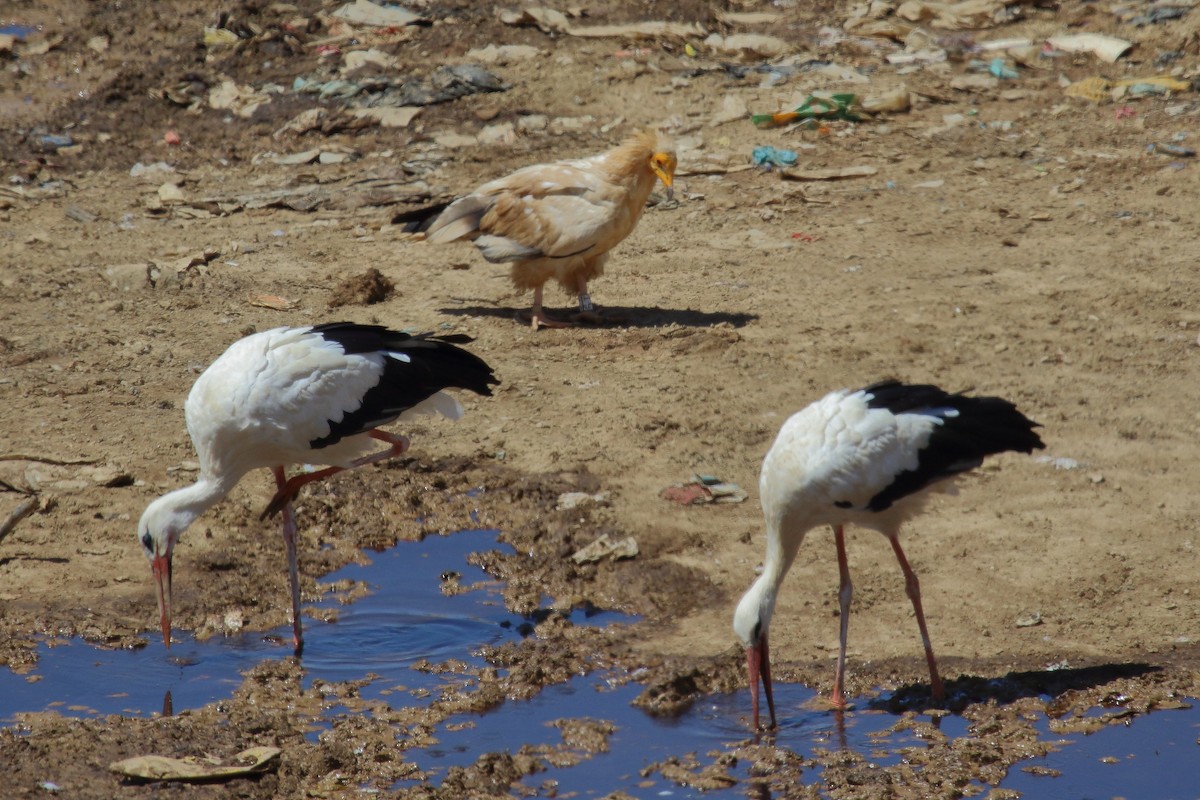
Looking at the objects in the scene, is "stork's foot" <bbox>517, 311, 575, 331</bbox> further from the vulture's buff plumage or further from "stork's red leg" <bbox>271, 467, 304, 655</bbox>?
"stork's red leg" <bbox>271, 467, 304, 655</bbox>

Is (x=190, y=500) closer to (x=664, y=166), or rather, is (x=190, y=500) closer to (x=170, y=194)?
(x=664, y=166)

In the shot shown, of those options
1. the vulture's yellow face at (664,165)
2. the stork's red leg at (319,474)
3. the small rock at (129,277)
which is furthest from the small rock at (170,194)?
the stork's red leg at (319,474)

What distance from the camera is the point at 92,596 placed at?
639cm

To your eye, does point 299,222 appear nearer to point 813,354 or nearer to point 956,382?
point 813,354

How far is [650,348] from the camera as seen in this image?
8836mm

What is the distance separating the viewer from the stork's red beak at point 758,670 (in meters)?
5.30

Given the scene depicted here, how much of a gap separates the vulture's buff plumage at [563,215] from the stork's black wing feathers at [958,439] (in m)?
4.06

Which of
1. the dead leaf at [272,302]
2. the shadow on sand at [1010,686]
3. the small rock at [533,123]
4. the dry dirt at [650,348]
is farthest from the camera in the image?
the small rock at [533,123]

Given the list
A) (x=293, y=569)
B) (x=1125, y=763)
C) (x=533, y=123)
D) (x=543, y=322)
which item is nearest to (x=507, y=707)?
(x=293, y=569)

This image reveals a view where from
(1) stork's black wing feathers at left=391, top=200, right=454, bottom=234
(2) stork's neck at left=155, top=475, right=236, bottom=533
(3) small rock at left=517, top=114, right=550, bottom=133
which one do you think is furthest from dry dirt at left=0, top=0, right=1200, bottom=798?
(2) stork's neck at left=155, top=475, right=236, bottom=533

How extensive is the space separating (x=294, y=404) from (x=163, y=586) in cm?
94

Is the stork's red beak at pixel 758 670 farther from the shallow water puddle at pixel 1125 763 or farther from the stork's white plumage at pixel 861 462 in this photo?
the shallow water puddle at pixel 1125 763

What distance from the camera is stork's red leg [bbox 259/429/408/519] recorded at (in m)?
6.32

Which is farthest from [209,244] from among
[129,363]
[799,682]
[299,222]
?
[799,682]
